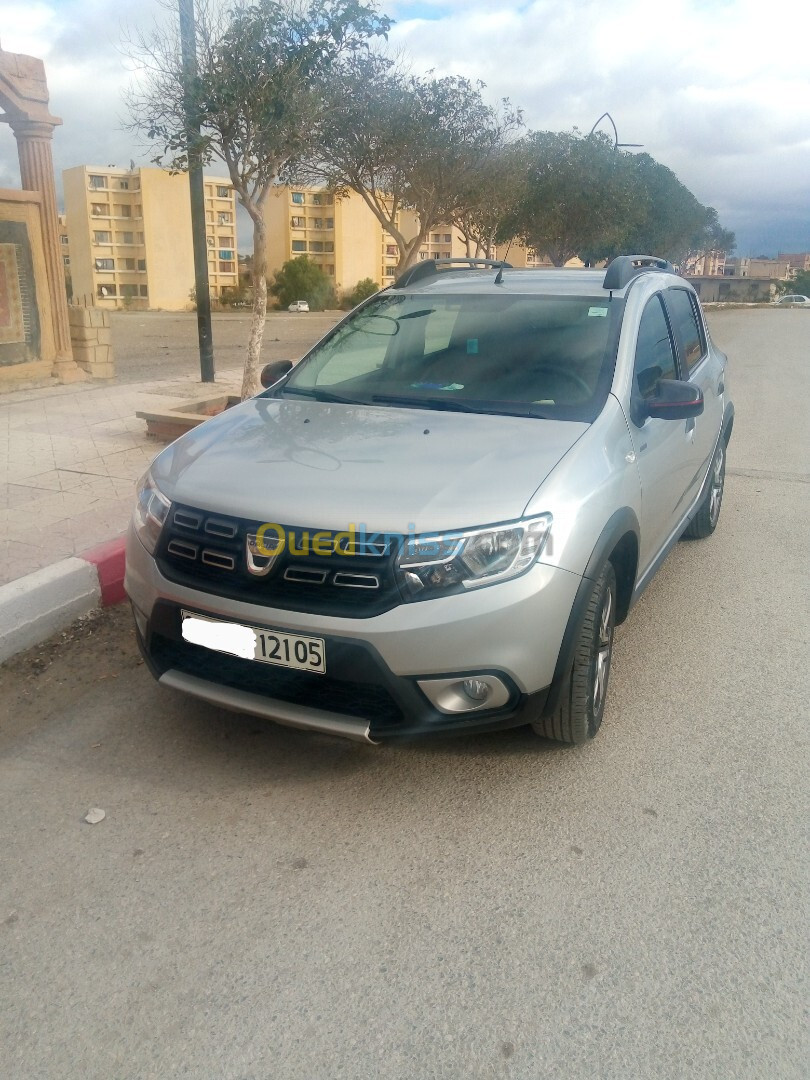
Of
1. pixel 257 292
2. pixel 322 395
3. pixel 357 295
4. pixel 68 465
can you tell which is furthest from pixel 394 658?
pixel 357 295

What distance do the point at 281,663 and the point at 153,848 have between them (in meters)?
0.68

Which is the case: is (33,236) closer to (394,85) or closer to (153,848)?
(394,85)

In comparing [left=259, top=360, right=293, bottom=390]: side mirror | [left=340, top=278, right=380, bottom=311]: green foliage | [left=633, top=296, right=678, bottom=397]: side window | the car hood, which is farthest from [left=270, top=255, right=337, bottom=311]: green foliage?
the car hood

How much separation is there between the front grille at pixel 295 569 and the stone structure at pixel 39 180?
30.0 feet

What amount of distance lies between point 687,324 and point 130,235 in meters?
Answer: 78.7

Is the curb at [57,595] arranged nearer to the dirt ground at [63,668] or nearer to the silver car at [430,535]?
the dirt ground at [63,668]

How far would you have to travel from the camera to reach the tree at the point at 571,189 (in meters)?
35.0

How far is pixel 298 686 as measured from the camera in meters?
2.79

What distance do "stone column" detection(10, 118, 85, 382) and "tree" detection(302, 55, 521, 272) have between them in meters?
5.36

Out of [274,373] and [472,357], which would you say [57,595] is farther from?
[472,357]

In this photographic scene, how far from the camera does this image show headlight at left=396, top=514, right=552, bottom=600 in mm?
2635

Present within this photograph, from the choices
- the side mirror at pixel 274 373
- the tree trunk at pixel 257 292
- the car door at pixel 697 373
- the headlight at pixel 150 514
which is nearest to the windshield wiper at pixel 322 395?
the side mirror at pixel 274 373

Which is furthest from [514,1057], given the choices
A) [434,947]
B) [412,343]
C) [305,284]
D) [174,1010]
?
[305,284]

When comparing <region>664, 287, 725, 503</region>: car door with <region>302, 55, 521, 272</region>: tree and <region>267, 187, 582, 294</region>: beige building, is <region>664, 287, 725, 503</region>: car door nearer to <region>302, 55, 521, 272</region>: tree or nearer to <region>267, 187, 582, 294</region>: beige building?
<region>302, 55, 521, 272</region>: tree
